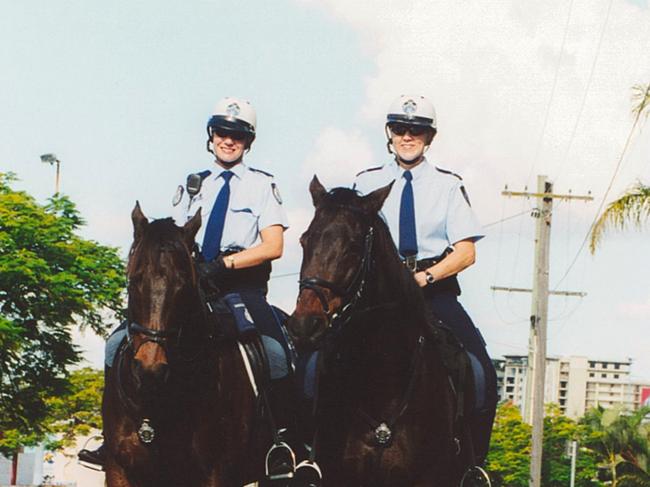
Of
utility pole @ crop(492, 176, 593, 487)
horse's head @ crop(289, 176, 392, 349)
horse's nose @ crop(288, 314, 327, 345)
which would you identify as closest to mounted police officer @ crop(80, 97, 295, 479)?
horse's head @ crop(289, 176, 392, 349)

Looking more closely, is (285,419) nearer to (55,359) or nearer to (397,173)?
(397,173)

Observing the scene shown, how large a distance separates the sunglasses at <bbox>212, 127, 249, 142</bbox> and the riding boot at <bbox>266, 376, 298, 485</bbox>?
2.02 meters

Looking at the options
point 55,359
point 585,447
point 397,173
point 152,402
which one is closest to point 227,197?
point 397,173

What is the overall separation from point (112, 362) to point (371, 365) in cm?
211

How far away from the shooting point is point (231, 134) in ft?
37.3

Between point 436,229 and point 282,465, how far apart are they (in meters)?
2.20

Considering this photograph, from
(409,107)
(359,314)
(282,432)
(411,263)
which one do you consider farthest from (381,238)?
(282,432)

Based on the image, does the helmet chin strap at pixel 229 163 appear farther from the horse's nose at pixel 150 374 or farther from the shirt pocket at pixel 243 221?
the horse's nose at pixel 150 374

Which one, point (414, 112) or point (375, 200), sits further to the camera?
point (414, 112)

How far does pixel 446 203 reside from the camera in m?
10.5

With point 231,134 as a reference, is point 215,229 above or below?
below

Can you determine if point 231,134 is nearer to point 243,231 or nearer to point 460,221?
point 243,231

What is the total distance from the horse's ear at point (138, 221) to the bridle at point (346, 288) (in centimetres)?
160

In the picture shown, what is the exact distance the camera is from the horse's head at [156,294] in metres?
9.10
